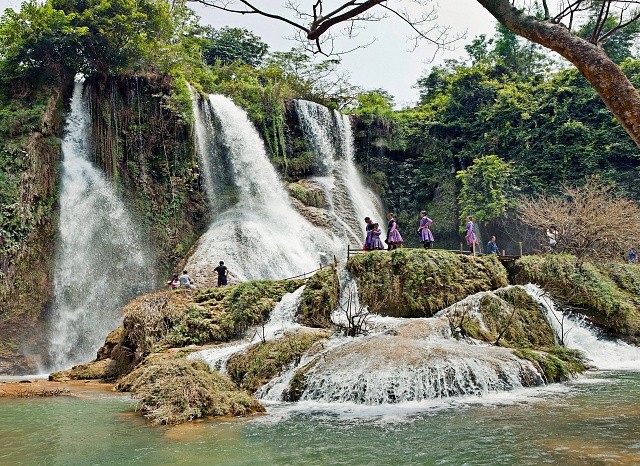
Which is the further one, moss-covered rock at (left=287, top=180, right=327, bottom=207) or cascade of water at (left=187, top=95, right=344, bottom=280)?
moss-covered rock at (left=287, top=180, right=327, bottom=207)

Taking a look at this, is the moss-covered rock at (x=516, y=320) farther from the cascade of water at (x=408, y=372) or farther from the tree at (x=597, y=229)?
the tree at (x=597, y=229)

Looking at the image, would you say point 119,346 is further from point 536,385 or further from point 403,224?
point 403,224

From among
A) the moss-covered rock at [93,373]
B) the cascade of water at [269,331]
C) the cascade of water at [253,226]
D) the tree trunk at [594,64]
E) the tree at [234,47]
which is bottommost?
the moss-covered rock at [93,373]

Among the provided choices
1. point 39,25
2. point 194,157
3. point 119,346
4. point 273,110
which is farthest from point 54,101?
point 119,346

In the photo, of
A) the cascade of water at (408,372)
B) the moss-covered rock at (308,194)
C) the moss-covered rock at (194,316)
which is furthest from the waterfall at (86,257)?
the cascade of water at (408,372)

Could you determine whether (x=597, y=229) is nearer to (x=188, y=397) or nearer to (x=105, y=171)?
(x=188, y=397)

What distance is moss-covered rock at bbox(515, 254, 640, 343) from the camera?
13953 mm

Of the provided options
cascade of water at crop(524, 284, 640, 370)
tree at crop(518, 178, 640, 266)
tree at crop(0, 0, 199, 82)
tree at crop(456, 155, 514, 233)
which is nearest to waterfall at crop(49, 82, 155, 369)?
tree at crop(0, 0, 199, 82)

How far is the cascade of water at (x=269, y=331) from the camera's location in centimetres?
1143

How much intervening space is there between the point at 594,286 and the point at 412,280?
4.84m

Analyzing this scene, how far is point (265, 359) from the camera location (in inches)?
421

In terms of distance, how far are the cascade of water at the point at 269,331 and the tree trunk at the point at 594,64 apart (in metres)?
8.18

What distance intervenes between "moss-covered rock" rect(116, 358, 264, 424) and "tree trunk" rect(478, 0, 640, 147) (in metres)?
6.36

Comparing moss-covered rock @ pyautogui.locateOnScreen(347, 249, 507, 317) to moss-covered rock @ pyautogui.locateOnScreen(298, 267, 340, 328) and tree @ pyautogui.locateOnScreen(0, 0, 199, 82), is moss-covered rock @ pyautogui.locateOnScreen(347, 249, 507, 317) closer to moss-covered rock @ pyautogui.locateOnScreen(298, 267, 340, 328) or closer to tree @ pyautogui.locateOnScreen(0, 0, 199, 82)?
moss-covered rock @ pyautogui.locateOnScreen(298, 267, 340, 328)
